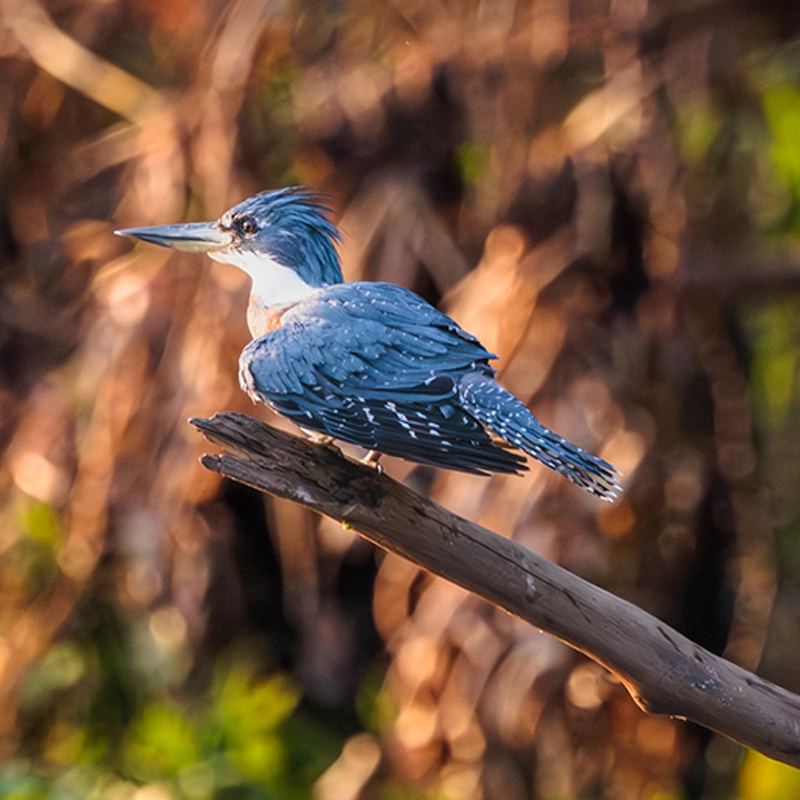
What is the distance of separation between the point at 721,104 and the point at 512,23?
0.69 metres

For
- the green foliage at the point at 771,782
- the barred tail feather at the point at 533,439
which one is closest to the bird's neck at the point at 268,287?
the barred tail feather at the point at 533,439

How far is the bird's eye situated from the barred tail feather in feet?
2.67

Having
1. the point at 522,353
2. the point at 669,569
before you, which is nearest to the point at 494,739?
the point at 669,569

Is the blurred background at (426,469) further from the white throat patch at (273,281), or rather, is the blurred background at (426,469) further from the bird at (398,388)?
the bird at (398,388)

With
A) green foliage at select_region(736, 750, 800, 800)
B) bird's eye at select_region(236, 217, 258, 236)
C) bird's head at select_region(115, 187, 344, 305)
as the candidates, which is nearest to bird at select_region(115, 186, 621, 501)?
bird's head at select_region(115, 187, 344, 305)

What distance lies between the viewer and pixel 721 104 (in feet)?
10.1

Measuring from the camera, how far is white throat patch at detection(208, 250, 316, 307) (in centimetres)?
218

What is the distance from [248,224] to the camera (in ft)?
7.34

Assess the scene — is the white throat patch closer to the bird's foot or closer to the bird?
the bird

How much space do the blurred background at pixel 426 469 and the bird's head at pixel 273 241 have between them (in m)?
0.75

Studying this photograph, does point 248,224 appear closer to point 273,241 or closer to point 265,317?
point 273,241

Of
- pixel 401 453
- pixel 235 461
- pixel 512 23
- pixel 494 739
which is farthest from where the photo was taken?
pixel 512 23

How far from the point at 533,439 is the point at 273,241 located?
94 cm

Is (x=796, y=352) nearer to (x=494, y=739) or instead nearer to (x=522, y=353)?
(x=522, y=353)
